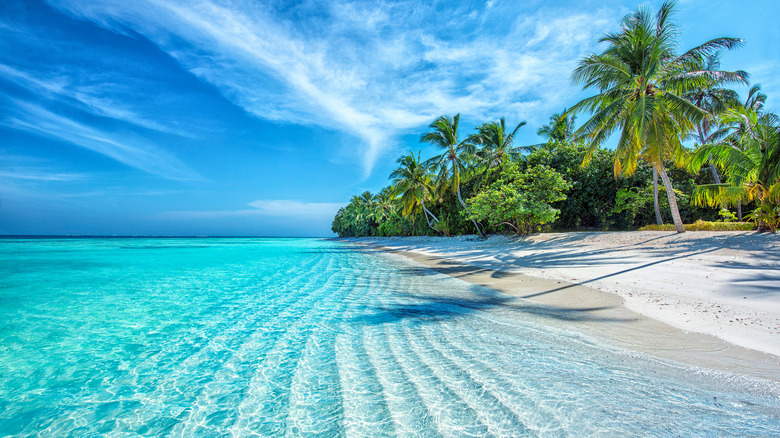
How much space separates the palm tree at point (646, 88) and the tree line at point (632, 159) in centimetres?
4

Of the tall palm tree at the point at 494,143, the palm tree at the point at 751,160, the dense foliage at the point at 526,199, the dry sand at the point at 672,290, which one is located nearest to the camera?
the dry sand at the point at 672,290

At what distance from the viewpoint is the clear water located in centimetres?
221

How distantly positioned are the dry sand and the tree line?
10.7 ft

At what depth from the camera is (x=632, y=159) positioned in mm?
13594

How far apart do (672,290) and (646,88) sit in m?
11.4

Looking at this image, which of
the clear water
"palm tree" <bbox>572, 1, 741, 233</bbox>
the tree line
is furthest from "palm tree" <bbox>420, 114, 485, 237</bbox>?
the clear water

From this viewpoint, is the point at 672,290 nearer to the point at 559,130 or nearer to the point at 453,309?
the point at 453,309

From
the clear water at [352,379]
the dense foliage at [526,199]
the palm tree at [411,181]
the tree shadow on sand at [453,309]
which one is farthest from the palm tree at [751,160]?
the palm tree at [411,181]

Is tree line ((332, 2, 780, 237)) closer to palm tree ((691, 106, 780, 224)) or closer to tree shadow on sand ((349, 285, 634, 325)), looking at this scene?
palm tree ((691, 106, 780, 224))

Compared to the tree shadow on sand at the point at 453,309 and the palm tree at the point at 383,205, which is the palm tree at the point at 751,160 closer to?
the tree shadow on sand at the point at 453,309

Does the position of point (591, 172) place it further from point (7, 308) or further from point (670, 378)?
point (7, 308)

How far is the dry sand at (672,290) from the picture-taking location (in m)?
3.30

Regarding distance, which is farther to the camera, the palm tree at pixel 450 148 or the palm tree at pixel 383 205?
the palm tree at pixel 383 205

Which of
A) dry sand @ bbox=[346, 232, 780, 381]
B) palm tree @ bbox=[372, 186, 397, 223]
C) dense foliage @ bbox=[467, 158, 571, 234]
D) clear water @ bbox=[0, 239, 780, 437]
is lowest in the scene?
clear water @ bbox=[0, 239, 780, 437]
